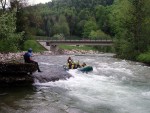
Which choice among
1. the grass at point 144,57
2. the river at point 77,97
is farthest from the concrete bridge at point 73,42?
the river at point 77,97

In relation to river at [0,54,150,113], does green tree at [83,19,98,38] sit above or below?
above

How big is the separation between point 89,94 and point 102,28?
361ft

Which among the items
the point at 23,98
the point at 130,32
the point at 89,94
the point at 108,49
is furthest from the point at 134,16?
the point at 108,49

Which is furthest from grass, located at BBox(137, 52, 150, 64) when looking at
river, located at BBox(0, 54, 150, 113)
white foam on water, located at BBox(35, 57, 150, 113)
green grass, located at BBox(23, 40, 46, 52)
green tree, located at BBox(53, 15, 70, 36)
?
green tree, located at BBox(53, 15, 70, 36)

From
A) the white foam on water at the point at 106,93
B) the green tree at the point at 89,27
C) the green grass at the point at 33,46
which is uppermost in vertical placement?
the green tree at the point at 89,27

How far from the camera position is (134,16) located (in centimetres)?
5122

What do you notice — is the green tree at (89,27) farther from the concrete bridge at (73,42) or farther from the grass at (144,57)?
the grass at (144,57)

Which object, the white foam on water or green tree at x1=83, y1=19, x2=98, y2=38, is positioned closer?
the white foam on water

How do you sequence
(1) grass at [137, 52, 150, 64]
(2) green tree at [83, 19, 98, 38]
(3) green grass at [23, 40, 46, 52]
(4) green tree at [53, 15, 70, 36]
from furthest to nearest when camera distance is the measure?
(4) green tree at [53, 15, 70, 36]
(2) green tree at [83, 19, 98, 38]
(3) green grass at [23, 40, 46, 52]
(1) grass at [137, 52, 150, 64]

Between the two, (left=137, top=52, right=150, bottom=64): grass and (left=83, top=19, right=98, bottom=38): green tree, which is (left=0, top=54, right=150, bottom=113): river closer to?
(left=137, top=52, right=150, bottom=64): grass

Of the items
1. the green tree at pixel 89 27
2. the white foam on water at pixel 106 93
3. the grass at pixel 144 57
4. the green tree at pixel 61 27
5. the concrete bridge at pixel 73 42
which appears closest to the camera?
the white foam on water at pixel 106 93

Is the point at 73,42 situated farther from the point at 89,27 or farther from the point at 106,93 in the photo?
the point at 106,93

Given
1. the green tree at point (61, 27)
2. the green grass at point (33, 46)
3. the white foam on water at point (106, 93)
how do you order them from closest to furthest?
1. the white foam on water at point (106, 93)
2. the green grass at point (33, 46)
3. the green tree at point (61, 27)

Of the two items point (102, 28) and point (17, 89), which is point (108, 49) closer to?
point (102, 28)
